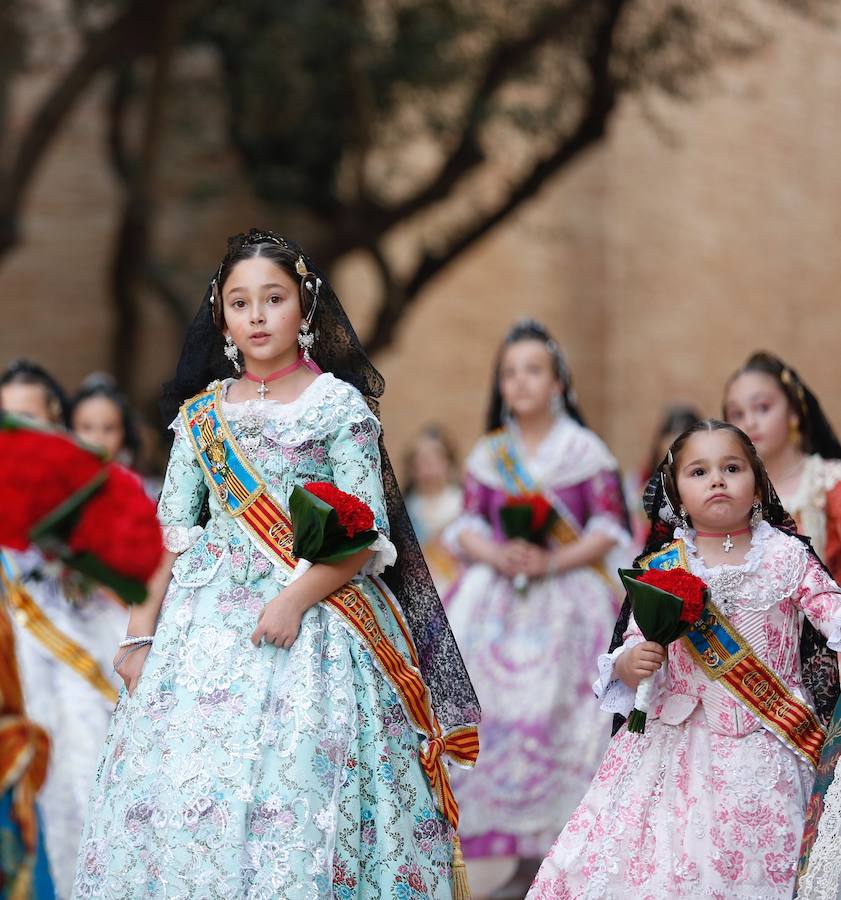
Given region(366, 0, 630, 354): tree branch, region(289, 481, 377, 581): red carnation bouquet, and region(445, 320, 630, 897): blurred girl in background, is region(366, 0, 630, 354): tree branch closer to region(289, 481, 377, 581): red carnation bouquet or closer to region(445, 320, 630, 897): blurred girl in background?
region(445, 320, 630, 897): blurred girl in background

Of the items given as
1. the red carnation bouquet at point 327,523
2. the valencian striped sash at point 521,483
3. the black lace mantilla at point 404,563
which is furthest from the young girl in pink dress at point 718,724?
the valencian striped sash at point 521,483

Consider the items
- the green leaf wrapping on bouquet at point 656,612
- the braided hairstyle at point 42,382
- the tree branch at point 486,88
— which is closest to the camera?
the green leaf wrapping on bouquet at point 656,612

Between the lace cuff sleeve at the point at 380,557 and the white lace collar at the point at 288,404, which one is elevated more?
the white lace collar at the point at 288,404

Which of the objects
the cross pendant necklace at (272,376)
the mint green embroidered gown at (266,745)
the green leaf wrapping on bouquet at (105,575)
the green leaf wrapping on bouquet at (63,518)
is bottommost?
the mint green embroidered gown at (266,745)

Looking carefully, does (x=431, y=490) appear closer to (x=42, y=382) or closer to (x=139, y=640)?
(x=42, y=382)

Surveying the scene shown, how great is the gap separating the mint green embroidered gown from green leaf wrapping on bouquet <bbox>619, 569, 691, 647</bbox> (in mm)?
691

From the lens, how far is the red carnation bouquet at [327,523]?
4.39 metres

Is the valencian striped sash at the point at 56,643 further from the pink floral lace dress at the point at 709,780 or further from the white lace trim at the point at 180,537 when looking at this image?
the pink floral lace dress at the point at 709,780

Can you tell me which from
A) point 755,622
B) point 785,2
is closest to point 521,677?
point 755,622

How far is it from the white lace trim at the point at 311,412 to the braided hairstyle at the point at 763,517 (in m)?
0.93

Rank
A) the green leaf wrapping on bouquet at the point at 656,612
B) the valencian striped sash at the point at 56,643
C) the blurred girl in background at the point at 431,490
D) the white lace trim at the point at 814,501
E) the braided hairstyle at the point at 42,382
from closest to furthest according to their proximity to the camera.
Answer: the green leaf wrapping on bouquet at the point at 656,612 < the white lace trim at the point at 814,501 < the valencian striped sash at the point at 56,643 < the braided hairstyle at the point at 42,382 < the blurred girl in background at the point at 431,490

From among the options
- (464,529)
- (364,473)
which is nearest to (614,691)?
(364,473)

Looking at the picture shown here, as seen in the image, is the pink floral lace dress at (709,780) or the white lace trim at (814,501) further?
the white lace trim at (814,501)

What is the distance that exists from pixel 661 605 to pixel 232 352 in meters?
1.51
